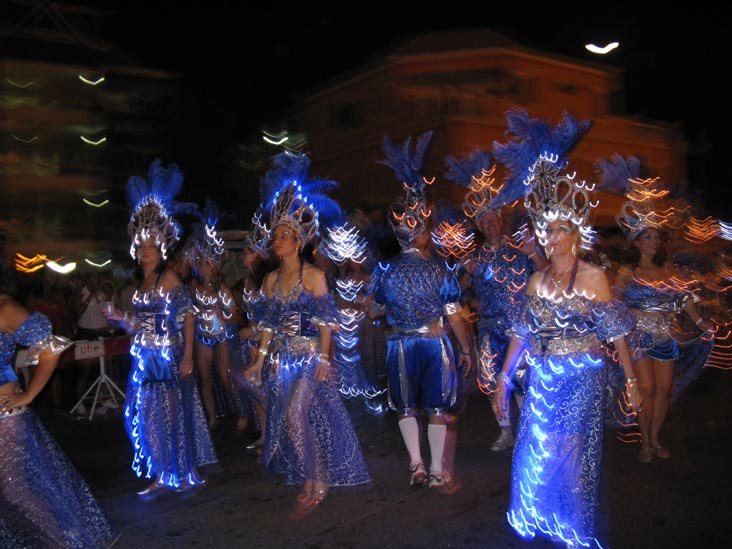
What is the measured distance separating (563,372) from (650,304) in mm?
2825

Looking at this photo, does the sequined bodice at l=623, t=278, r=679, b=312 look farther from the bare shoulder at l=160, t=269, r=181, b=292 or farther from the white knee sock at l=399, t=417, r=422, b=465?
the bare shoulder at l=160, t=269, r=181, b=292

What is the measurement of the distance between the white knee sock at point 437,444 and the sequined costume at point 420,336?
0.13m

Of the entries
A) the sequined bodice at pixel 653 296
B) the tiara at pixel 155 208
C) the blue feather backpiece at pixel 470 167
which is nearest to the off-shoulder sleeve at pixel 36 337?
the tiara at pixel 155 208

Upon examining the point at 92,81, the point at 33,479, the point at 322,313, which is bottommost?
the point at 33,479

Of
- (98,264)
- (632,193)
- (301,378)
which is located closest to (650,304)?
(632,193)

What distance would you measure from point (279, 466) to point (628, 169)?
14.3 ft

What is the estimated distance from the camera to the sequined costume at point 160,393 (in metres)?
5.72

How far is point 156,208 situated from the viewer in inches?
235

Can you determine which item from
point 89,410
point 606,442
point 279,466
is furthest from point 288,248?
point 89,410

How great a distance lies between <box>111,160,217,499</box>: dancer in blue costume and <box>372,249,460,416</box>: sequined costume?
66.4 inches

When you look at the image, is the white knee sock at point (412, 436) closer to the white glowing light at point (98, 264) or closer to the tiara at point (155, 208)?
the tiara at point (155, 208)

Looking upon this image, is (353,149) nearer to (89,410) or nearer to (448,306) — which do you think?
(89,410)

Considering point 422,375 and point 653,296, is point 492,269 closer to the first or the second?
point 653,296

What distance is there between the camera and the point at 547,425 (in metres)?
4.21
